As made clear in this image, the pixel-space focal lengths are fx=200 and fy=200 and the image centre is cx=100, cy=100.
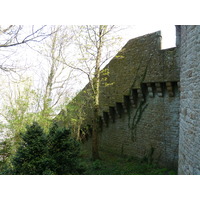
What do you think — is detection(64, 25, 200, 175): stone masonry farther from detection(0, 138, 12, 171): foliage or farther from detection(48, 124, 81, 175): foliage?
detection(0, 138, 12, 171): foliage

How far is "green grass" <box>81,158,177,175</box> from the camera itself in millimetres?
5609

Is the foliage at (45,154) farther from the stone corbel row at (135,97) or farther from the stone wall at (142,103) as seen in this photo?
the stone corbel row at (135,97)

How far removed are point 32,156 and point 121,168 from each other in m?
2.81

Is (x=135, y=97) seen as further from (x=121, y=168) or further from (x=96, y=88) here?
(x=121, y=168)

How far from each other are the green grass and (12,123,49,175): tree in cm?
128

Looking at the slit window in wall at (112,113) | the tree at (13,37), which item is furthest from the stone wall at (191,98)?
the slit window in wall at (112,113)

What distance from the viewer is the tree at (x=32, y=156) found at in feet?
14.4

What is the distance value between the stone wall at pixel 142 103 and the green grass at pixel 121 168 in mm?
349

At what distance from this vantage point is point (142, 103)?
270 inches

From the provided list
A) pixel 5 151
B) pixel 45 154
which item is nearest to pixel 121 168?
pixel 45 154

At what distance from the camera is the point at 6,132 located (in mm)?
6191

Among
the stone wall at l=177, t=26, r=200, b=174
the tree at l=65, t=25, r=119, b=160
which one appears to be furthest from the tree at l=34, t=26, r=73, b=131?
the stone wall at l=177, t=26, r=200, b=174
